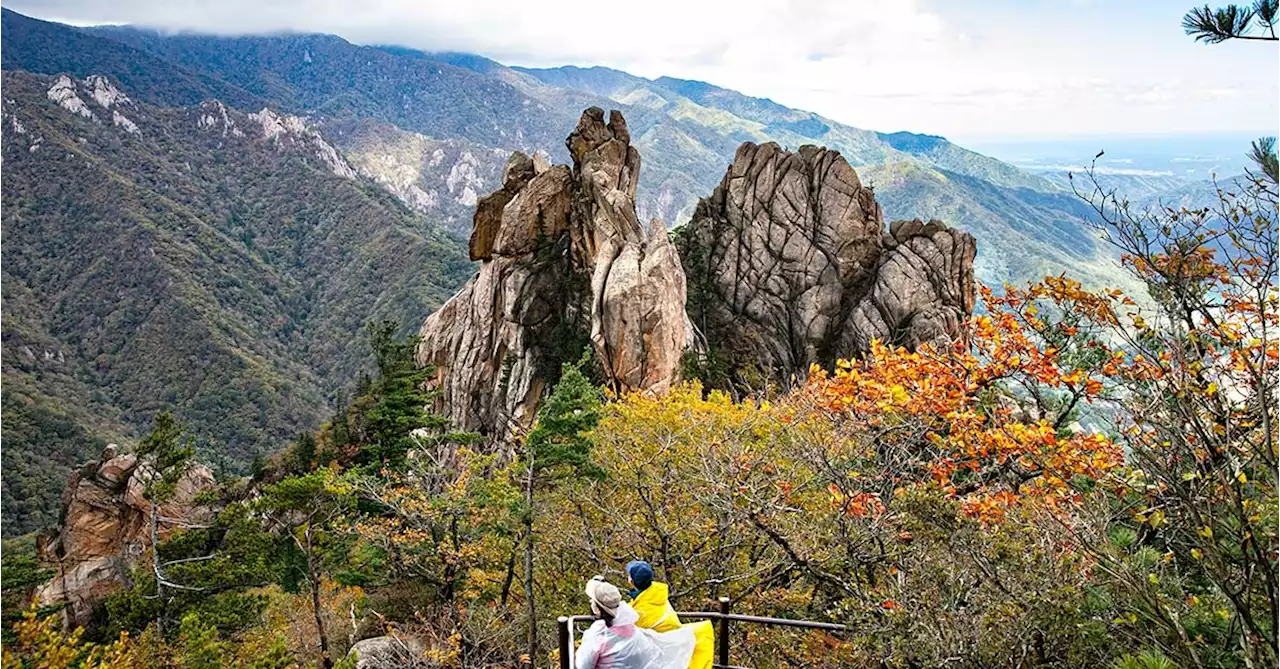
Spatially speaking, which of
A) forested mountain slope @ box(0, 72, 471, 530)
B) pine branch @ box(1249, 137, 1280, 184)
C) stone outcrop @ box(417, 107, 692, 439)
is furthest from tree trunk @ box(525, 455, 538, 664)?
forested mountain slope @ box(0, 72, 471, 530)

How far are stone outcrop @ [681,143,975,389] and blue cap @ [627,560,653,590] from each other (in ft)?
107

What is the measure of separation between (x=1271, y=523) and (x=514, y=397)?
34.9 m

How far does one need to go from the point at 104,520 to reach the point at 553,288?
26.1m

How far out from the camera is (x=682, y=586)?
13141 mm

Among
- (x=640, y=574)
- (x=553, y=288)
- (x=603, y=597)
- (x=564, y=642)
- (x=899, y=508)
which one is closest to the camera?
(x=603, y=597)

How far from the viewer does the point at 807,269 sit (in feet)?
137

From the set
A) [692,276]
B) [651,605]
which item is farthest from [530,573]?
[692,276]

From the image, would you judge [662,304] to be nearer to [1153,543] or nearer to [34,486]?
[1153,543]

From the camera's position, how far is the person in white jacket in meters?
5.52

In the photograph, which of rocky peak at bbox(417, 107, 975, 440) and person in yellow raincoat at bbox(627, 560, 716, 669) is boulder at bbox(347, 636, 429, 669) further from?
rocky peak at bbox(417, 107, 975, 440)

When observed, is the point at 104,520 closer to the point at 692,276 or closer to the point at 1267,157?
the point at 692,276

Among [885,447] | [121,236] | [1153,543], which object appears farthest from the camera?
[121,236]

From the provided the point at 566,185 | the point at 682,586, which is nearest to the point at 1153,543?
the point at 682,586

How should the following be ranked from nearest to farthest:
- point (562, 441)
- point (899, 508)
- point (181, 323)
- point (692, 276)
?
point (899, 508) < point (562, 441) < point (692, 276) < point (181, 323)
